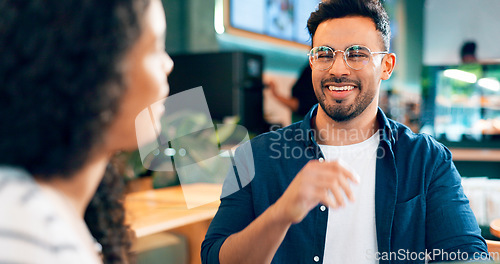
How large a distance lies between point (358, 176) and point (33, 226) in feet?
3.10

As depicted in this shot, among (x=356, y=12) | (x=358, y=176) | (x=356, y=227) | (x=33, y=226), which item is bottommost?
(x=356, y=227)

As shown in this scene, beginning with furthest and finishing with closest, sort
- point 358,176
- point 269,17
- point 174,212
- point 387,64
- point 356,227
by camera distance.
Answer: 1. point 269,17
2. point 174,212
3. point 387,64
4. point 356,227
5. point 358,176

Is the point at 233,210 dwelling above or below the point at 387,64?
below

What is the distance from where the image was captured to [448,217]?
128 centimetres

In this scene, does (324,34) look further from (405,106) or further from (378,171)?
(405,106)

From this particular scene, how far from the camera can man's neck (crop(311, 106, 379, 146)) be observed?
147 cm

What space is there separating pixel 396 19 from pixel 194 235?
21.4 ft

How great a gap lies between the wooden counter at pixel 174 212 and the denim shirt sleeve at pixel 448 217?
3.37 ft

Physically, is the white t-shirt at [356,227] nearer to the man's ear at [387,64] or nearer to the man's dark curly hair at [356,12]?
the man's ear at [387,64]

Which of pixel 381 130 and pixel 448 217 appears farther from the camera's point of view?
pixel 381 130

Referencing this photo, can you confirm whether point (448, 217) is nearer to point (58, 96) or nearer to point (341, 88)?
point (341, 88)

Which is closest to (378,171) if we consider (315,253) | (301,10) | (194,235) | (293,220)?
(315,253)

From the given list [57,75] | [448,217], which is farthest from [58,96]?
[448,217]

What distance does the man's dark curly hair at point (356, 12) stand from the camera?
1469mm
